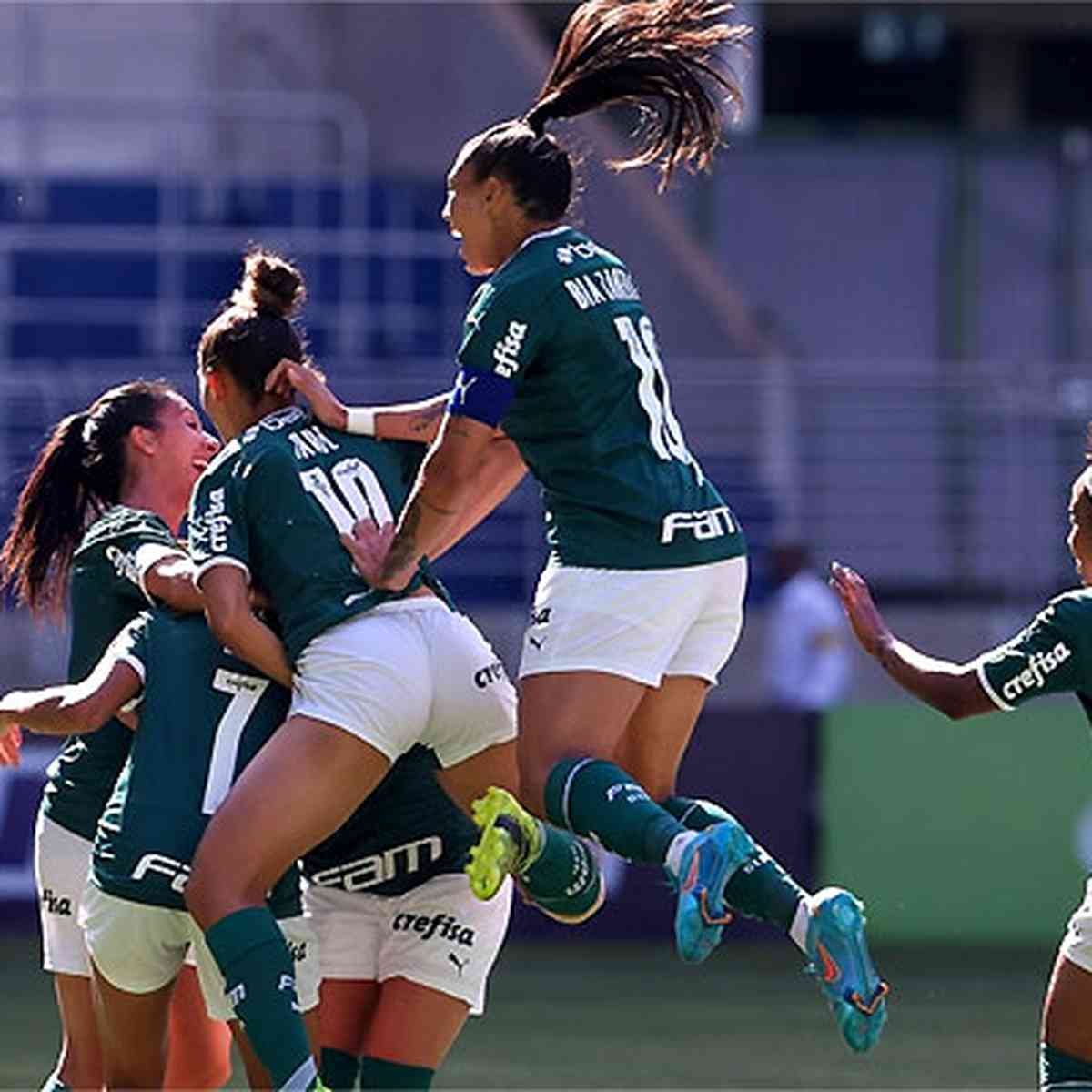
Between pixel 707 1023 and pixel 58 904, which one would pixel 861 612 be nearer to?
pixel 58 904

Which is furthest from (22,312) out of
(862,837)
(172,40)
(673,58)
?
(673,58)

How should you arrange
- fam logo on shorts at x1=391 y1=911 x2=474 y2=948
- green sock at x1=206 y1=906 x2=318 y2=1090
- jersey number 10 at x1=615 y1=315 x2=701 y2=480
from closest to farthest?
green sock at x1=206 y1=906 x2=318 y2=1090, jersey number 10 at x1=615 y1=315 x2=701 y2=480, fam logo on shorts at x1=391 y1=911 x2=474 y2=948

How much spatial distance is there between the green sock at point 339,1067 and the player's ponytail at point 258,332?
1.36 meters

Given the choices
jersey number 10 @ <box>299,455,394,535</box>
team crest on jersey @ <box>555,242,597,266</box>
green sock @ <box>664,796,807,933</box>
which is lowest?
green sock @ <box>664,796,807,933</box>

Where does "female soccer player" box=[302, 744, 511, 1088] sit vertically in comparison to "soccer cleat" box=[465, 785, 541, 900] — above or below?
below

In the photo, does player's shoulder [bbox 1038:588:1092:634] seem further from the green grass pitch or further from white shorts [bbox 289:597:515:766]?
the green grass pitch

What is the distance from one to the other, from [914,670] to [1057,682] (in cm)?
32

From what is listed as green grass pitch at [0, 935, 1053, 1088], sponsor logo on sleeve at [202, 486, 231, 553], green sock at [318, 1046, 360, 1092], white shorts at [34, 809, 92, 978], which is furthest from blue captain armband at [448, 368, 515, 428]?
green grass pitch at [0, 935, 1053, 1088]

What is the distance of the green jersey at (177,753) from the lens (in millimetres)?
5609

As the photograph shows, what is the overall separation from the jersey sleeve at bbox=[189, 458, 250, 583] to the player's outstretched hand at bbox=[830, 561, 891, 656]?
1.25 m

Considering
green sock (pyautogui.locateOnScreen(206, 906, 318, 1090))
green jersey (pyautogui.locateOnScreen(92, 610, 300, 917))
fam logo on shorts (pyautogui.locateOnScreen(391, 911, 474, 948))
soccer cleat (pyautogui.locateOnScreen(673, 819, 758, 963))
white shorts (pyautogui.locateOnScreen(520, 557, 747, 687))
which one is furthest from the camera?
fam logo on shorts (pyautogui.locateOnScreen(391, 911, 474, 948))

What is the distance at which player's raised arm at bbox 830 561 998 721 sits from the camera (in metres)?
5.93

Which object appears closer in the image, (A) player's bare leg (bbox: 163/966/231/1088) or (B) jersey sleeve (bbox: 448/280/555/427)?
(B) jersey sleeve (bbox: 448/280/555/427)

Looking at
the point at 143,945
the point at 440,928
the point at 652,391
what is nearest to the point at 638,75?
the point at 652,391
